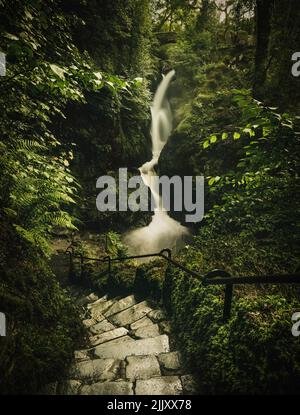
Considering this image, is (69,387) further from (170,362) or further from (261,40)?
(261,40)

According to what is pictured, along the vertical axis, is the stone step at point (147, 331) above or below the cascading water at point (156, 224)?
below

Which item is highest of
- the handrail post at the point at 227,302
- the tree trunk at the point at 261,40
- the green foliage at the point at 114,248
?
the tree trunk at the point at 261,40

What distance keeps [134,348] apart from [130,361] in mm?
320

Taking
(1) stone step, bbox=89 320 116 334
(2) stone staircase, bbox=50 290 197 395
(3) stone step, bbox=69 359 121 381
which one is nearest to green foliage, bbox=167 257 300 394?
(2) stone staircase, bbox=50 290 197 395

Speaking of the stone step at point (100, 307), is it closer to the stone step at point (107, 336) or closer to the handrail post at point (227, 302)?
the stone step at point (107, 336)

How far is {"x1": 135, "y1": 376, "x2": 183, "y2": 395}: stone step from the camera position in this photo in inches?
98.6

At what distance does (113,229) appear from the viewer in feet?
39.0

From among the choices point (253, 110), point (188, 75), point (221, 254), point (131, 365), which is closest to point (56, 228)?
point (221, 254)

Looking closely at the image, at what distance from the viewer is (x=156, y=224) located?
531 inches

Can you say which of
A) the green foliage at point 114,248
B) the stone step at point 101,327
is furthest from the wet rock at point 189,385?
the green foliage at point 114,248

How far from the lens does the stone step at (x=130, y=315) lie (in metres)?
4.54

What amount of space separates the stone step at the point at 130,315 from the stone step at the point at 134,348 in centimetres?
82

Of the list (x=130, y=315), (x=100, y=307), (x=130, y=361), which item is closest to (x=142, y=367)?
(x=130, y=361)
